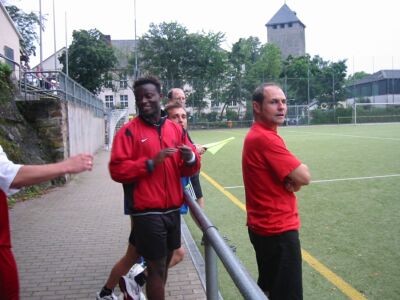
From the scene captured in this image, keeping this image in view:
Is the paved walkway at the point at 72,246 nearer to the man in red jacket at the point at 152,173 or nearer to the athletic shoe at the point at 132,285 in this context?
the athletic shoe at the point at 132,285

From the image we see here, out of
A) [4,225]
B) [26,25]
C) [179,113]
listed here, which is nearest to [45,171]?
[4,225]

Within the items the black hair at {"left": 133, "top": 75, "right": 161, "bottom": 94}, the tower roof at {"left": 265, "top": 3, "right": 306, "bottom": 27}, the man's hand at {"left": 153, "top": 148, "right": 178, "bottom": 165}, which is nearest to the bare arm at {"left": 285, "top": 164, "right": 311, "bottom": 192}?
the man's hand at {"left": 153, "top": 148, "right": 178, "bottom": 165}

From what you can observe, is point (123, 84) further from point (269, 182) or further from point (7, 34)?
point (269, 182)

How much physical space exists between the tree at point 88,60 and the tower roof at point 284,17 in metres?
68.9

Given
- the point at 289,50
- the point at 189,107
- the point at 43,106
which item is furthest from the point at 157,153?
the point at 289,50

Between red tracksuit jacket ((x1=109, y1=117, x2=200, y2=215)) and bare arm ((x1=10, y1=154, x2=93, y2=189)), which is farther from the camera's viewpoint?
red tracksuit jacket ((x1=109, y1=117, x2=200, y2=215))

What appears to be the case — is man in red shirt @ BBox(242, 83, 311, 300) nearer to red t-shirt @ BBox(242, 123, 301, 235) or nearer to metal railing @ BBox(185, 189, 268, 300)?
red t-shirt @ BBox(242, 123, 301, 235)

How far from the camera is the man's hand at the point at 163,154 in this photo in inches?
107

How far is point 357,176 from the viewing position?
10.4m

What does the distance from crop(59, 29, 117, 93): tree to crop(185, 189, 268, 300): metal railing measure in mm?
36988

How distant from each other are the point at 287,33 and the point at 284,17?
4.59m

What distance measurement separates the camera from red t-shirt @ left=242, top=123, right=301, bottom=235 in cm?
271

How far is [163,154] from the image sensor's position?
2.74 metres

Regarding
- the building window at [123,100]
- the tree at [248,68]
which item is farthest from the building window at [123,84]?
the tree at [248,68]
